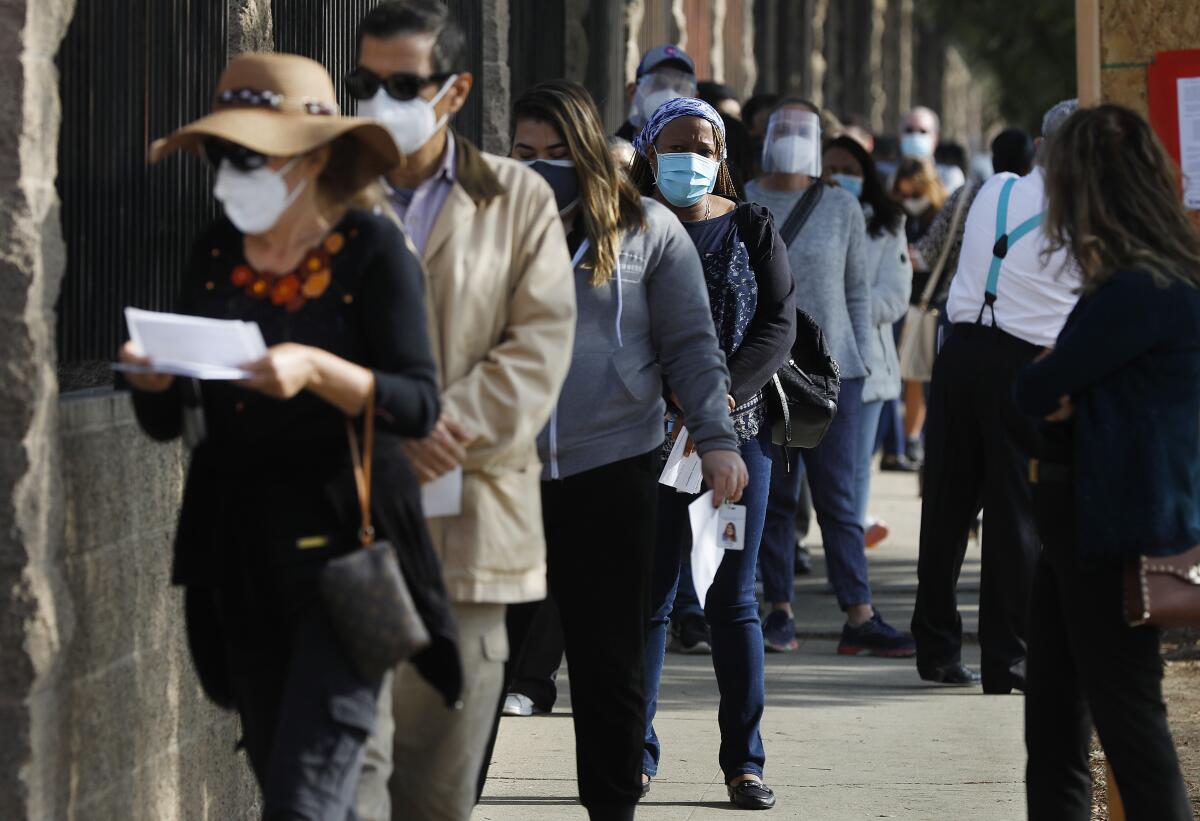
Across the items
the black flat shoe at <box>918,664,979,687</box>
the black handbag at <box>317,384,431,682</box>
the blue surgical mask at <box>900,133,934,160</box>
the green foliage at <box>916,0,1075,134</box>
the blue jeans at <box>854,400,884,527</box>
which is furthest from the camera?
the green foliage at <box>916,0,1075,134</box>

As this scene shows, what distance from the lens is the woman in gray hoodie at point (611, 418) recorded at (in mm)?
4512

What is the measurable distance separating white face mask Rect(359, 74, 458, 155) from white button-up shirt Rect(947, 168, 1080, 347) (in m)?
3.31

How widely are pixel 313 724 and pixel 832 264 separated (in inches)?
180

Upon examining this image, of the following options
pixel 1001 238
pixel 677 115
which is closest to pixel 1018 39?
pixel 1001 238

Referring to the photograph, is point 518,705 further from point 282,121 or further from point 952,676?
point 282,121

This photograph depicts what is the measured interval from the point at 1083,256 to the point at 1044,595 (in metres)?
0.71

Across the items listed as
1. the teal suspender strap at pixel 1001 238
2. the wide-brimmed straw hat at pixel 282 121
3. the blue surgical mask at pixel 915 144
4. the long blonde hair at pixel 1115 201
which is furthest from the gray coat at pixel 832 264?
the blue surgical mask at pixel 915 144

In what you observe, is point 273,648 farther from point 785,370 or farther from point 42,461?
point 785,370

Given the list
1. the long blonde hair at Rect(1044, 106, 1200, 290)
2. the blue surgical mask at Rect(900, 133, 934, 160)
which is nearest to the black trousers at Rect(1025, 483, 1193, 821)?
the long blonde hair at Rect(1044, 106, 1200, 290)

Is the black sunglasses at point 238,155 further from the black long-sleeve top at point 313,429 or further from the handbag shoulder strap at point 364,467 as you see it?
the handbag shoulder strap at point 364,467

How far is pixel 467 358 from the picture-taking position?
371cm

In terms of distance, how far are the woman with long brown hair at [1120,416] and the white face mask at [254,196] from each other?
1.59 metres

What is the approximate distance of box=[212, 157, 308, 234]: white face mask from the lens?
3357mm

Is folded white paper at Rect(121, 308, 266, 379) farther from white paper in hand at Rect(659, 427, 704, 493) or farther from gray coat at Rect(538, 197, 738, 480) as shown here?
white paper in hand at Rect(659, 427, 704, 493)
